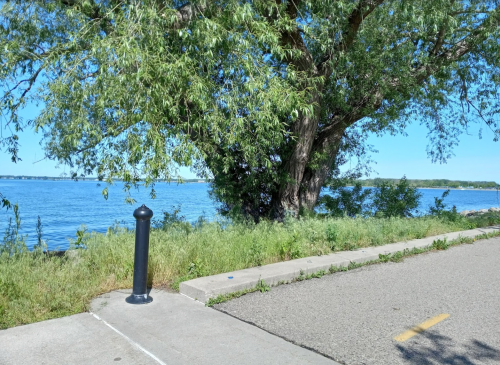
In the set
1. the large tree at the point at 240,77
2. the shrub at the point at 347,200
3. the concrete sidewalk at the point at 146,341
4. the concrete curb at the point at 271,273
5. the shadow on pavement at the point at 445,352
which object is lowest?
the concrete sidewalk at the point at 146,341

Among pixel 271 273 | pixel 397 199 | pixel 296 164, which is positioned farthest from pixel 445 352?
pixel 397 199

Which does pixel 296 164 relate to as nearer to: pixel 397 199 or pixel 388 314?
pixel 397 199

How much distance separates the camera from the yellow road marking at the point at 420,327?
4281mm

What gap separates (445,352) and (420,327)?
618 mm

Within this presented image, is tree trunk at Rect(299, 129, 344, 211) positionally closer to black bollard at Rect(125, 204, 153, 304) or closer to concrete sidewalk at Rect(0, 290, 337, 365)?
black bollard at Rect(125, 204, 153, 304)

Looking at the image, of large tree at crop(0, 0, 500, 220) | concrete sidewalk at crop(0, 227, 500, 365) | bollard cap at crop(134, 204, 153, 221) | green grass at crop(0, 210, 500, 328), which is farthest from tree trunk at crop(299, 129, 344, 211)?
bollard cap at crop(134, 204, 153, 221)

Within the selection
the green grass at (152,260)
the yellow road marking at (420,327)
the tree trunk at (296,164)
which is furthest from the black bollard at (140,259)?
the tree trunk at (296,164)

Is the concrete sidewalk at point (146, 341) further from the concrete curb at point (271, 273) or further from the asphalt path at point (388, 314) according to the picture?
the concrete curb at point (271, 273)

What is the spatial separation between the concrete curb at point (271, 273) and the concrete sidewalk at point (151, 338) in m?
0.03

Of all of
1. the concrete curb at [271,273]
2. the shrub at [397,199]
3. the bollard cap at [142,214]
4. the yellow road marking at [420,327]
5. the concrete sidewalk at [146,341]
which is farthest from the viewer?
the shrub at [397,199]

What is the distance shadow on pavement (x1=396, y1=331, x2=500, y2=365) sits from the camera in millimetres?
3765

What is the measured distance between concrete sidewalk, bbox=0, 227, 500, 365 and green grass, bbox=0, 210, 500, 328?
0.32 metres

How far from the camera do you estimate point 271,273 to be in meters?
6.17

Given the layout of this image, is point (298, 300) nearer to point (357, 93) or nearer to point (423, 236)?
point (423, 236)
